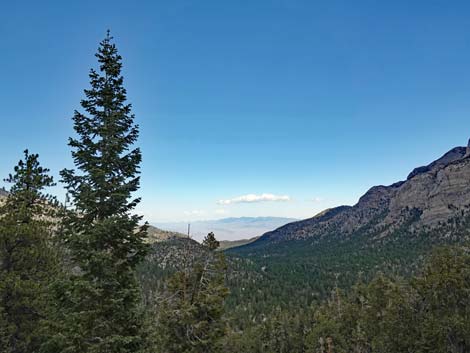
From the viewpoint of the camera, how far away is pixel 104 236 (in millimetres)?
11789

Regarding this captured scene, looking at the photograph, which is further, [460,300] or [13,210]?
[460,300]

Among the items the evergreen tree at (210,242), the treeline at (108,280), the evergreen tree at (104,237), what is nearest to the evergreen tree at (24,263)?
the treeline at (108,280)

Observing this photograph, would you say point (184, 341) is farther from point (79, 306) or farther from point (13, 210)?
point (13, 210)

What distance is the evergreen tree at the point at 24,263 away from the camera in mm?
15117

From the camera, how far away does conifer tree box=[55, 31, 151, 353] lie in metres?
11.1

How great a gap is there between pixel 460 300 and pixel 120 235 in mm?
23992

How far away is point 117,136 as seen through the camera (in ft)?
42.1

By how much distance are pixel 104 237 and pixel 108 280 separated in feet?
4.82

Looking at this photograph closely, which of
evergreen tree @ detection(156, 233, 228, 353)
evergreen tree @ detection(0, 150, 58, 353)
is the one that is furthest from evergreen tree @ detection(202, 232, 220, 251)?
evergreen tree @ detection(0, 150, 58, 353)

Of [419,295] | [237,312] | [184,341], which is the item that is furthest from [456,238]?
[184,341]

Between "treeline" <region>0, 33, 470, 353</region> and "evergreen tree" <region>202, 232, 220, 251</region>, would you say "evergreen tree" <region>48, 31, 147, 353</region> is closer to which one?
"treeline" <region>0, 33, 470, 353</region>

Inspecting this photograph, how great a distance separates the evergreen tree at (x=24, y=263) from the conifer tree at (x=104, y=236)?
425cm

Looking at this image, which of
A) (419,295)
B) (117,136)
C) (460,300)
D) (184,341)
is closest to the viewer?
(117,136)

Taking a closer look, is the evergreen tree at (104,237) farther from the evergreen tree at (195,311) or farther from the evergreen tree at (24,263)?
the evergreen tree at (195,311)
